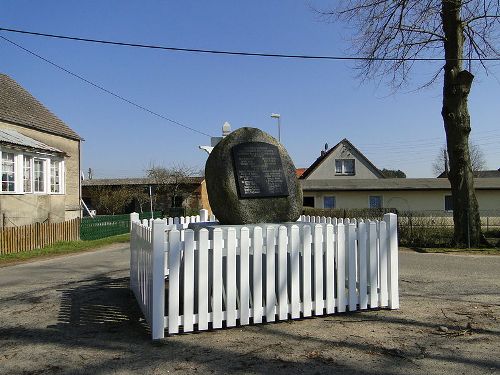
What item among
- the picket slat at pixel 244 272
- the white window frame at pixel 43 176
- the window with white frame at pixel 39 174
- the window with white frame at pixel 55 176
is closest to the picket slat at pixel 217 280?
the picket slat at pixel 244 272

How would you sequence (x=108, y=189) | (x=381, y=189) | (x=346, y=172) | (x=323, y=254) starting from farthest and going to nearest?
(x=108, y=189) → (x=346, y=172) → (x=381, y=189) → (x=323, y=254)

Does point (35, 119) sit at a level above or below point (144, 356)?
above

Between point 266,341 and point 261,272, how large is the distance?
85 centimetres

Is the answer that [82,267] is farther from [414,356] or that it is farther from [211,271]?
[414,356]

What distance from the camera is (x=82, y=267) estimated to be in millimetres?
11312

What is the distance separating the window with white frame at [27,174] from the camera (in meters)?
19.3

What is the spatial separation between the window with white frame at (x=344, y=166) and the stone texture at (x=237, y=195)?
35985 mm

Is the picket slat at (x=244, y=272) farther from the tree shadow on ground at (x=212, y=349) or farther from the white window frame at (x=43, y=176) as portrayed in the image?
the white window frame at (x=43, y=176)

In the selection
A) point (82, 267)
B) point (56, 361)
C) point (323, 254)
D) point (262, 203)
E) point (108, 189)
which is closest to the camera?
point (56, 361)

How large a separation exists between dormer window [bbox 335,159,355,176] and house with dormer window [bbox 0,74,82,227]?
2342cm

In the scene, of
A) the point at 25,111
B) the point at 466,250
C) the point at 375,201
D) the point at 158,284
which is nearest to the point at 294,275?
the point at 158,284

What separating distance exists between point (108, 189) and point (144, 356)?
42.9m

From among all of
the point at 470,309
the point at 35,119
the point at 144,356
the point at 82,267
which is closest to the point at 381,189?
the point at 35,119

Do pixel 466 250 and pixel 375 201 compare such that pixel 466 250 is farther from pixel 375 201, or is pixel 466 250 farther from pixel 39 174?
pixel 375 201
